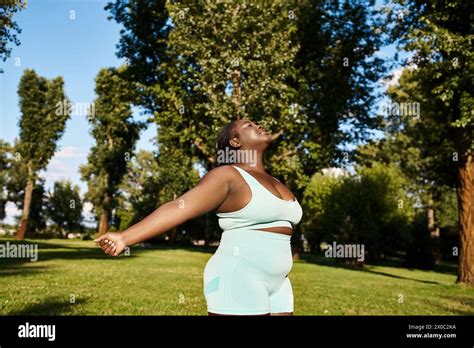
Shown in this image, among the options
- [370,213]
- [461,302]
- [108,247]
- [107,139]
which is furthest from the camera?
[107,139]

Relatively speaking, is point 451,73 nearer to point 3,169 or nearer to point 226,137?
point 226,137

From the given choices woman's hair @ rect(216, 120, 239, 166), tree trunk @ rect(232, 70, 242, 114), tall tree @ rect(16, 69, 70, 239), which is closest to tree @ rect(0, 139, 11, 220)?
tall tree @ rect(16, 69, 70, 239)

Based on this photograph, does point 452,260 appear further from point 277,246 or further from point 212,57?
point 277,246

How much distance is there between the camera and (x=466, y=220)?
2242cm

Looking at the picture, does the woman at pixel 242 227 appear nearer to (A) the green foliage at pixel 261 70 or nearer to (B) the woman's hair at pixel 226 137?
(B) the woman's hair at pixel 226 137

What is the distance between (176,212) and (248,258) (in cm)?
57

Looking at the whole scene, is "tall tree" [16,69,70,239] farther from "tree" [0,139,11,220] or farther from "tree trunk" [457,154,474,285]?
"tree trunk" [457,154,474,285]

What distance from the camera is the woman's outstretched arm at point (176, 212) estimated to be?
2.60m

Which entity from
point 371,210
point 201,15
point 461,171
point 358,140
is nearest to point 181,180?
point 371,210

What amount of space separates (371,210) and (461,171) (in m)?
21.7

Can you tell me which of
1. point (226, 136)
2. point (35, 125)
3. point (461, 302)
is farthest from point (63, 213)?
point (226, 136)

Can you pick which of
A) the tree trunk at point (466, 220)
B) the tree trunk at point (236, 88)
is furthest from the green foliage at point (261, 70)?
the tree trunk at point (466, 220)
